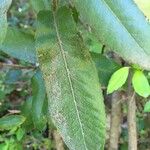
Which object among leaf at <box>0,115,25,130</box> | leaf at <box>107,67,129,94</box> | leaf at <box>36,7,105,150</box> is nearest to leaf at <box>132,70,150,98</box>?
leaf at <box>107,67,129,94</box>

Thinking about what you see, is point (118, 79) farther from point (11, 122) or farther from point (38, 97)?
point (11, 122)

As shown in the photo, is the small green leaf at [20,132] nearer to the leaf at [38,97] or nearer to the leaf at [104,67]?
the leaf at [38,97]

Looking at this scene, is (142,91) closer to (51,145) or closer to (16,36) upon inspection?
(16,36)

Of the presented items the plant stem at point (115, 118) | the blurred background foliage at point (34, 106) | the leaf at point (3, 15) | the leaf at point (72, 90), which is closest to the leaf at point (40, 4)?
the blurred background foliage at point (34, 106)

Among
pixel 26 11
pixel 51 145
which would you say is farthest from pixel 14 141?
pixel 26 11

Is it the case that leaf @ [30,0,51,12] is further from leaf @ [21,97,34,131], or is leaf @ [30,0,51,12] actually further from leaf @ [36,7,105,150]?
leaf @ [21,97,34,131]
